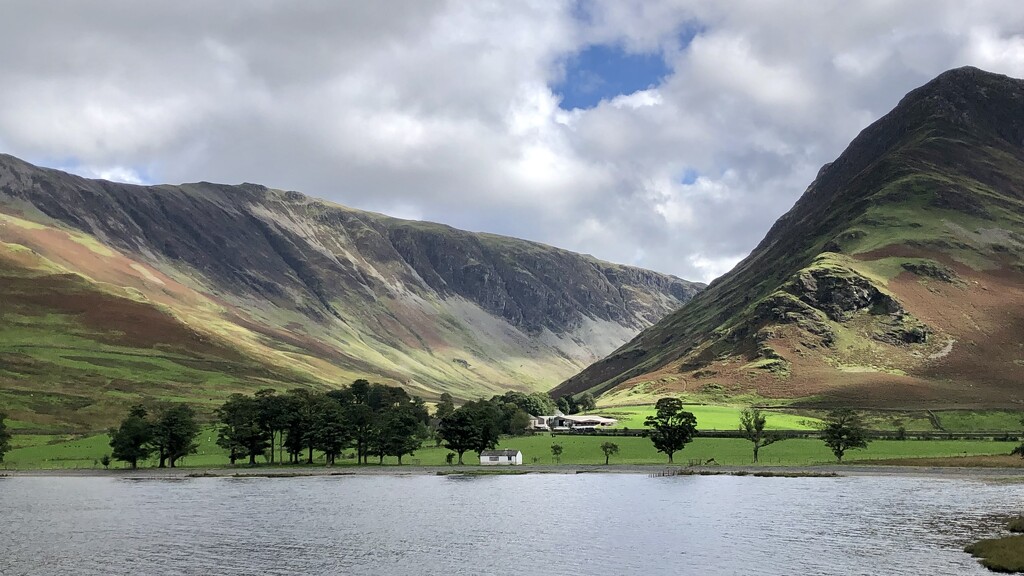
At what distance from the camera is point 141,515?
105 m

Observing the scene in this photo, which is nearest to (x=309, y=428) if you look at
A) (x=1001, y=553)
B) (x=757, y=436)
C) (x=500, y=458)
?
(x=500, y=458)

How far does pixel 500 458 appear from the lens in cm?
18225

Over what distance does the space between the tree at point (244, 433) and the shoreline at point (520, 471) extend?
467cm

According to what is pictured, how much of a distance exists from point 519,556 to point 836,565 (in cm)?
2603

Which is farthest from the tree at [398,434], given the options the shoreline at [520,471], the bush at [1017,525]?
the bush at [1017,525]

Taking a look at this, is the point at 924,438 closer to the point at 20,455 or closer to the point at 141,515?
the point at 141,515

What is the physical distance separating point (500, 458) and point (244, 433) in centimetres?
5277

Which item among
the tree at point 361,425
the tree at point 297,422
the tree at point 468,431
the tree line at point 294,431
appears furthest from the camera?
the tree at point 361,425

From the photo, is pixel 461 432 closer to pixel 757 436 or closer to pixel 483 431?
pixel 483 431

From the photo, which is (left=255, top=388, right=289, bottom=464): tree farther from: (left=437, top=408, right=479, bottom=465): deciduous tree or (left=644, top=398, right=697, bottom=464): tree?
(left=644, top=398, right=697, bottom=464): tree

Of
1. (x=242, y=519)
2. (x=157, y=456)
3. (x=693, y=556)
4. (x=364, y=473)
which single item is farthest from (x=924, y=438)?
(x=157, y=456)

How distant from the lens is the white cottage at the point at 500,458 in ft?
596

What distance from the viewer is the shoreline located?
141m

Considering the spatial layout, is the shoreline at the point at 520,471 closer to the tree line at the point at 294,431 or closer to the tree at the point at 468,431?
the tree line at the point at 294,431
